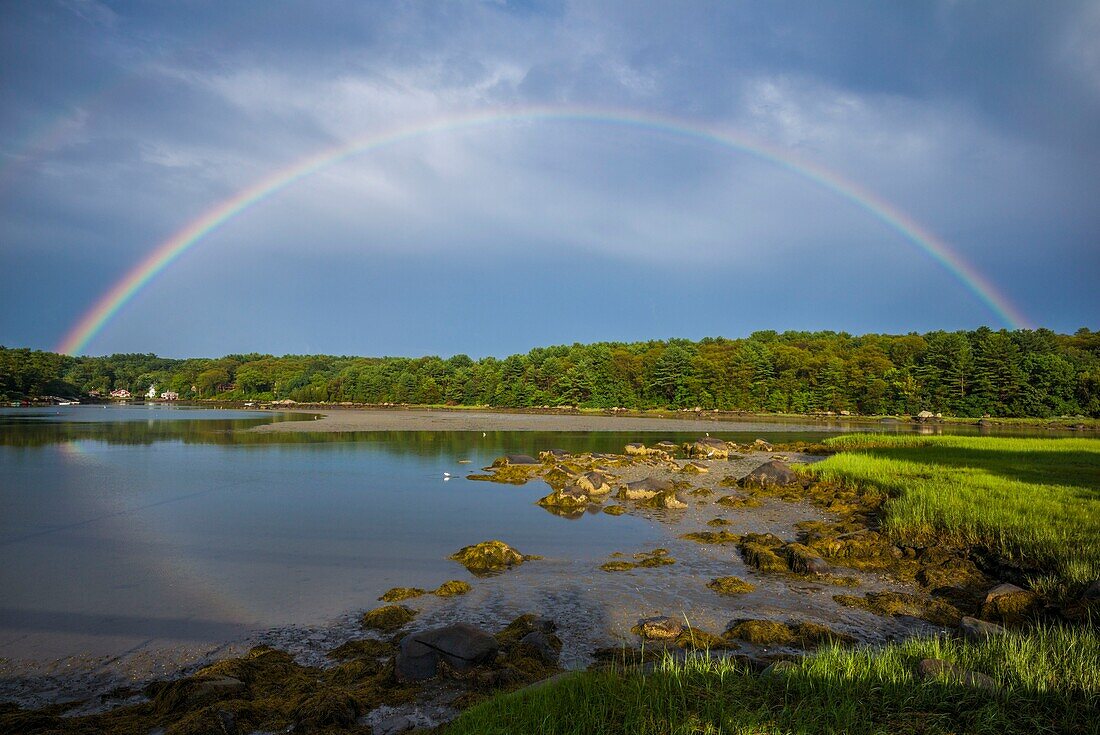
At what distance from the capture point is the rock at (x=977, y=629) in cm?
789

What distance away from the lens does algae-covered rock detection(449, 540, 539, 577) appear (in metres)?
13.0

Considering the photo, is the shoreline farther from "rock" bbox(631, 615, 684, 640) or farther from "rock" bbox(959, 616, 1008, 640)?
"rock" bbox(959, 616, 1008, 640)

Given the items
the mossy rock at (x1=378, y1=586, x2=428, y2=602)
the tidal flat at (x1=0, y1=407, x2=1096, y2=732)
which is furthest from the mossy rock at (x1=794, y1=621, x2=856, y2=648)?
the mossy rock at (x1=378, y1=586, x2=428, y2=602)

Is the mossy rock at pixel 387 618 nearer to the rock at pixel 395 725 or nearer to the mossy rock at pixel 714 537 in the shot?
the rock at pixel 395 725

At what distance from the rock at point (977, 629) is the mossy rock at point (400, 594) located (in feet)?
28.9

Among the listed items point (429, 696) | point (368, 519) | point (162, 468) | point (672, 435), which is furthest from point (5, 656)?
point (672, 435)

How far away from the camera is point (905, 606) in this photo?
10.3 meters

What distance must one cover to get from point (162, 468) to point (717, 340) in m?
114

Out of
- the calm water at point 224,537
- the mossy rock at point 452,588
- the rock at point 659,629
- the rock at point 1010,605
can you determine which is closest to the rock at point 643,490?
the calm water at point 224,537

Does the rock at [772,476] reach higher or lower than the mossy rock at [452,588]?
higher

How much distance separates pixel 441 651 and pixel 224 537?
11.1 m

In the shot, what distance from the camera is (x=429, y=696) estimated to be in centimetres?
690

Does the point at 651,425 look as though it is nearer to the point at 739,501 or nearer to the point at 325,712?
the point at 739,501

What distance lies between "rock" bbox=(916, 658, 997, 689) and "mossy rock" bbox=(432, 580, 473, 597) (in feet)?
25.2
